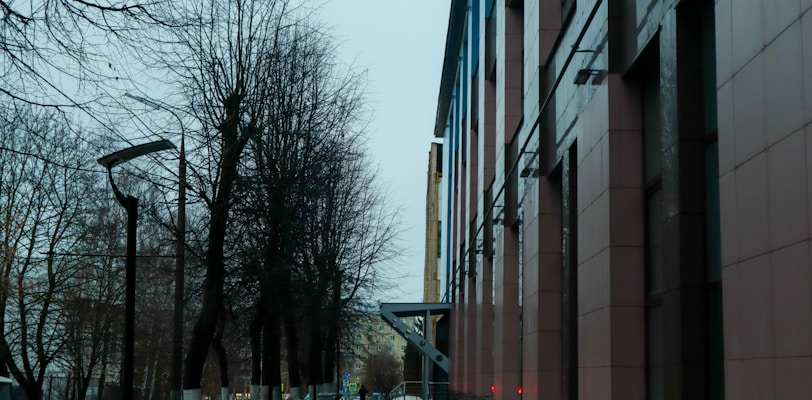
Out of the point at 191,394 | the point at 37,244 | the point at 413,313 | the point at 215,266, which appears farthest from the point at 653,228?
the point at 413,313

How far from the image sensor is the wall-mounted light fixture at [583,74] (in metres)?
14.8

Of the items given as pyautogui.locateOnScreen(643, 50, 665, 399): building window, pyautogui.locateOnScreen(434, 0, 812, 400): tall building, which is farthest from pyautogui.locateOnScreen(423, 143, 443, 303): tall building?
pyautogui.locateOnScreen(643, 50, 665, 399): building window

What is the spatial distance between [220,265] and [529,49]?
8.09 metres

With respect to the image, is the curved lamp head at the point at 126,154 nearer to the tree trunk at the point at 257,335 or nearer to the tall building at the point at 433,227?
the tree trunk at the point at 257,335

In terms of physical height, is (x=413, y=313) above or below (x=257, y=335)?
above

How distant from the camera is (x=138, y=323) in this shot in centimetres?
4441

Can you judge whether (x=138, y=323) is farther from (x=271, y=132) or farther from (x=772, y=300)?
(x=772, y=300)

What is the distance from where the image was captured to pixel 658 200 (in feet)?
42.8

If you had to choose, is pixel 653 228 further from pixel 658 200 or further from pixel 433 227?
pixel 433 227

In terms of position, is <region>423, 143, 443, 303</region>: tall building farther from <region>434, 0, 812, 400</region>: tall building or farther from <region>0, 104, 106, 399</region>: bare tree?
<region>434, 0, 812, 400</region>: tall building

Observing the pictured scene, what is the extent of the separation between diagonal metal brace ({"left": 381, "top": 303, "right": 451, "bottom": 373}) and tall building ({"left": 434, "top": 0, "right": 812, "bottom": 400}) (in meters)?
24.7

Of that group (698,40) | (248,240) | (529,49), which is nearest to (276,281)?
(248,240)

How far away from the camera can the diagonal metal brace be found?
172 ft

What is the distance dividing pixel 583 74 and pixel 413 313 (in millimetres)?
41367
